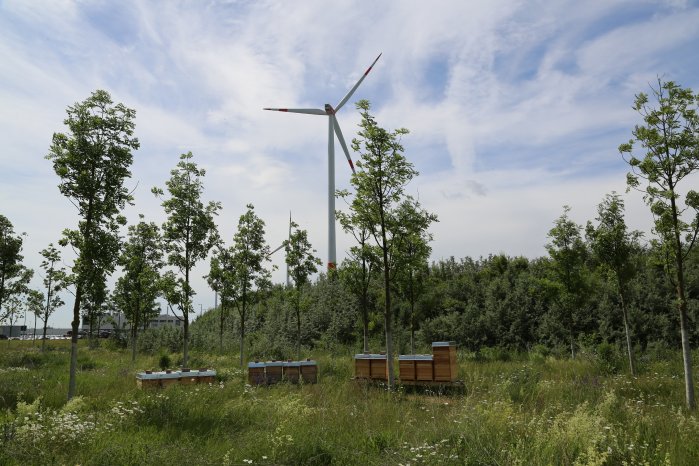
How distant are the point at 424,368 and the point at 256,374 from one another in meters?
6.08

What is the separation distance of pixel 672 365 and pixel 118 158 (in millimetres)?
20236

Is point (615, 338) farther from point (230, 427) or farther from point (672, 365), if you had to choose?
point (230, 427)

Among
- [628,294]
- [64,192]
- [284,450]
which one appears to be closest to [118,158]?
[64,192]

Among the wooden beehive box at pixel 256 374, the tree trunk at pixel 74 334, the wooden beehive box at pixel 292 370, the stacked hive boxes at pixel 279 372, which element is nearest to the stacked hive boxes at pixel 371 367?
the stacked hive boxes at pixel 279 372

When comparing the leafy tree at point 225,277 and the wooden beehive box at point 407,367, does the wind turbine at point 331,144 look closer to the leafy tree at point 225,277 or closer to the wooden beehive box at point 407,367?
the leafy tree at point 225,277

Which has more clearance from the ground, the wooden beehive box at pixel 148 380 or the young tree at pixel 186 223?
the young tree at pixel 186 223

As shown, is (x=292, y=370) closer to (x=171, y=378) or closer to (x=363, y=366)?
(x=363, y=366)

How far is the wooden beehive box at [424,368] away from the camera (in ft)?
49.9

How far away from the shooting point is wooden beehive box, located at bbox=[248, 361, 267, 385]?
16734 millimetres

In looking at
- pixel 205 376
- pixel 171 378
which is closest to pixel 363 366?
pixel 205 376

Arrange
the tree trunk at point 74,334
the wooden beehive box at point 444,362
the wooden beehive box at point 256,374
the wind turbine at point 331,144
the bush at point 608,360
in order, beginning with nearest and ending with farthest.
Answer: the tree trunk at point 74,334, the wooden beehive box at point 444,362, the wooden beehive box at point 256,374, the bush at point 608,360, the wind turbine at point 331,144

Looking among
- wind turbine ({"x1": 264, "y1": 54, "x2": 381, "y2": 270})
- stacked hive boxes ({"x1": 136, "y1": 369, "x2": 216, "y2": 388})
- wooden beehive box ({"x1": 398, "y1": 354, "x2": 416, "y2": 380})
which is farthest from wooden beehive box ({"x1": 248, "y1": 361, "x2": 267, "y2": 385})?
wind turbine ({"x1": 264, "y1": 54, "x2": 381, "y2": 270})

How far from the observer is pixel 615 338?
71.3ft

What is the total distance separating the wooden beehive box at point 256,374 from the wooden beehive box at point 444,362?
615 cm
